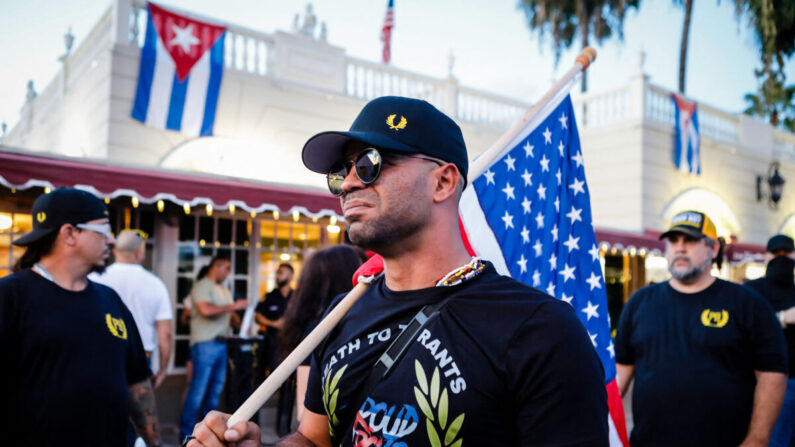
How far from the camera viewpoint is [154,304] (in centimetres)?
566

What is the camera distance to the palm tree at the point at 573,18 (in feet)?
70.2

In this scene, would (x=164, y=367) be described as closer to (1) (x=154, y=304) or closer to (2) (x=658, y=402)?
(1) (x=154, y=304)

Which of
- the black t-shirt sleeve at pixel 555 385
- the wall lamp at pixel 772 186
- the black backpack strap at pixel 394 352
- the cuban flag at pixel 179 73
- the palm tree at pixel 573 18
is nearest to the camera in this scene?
the black t-shirt sleeve at pixel 555 385

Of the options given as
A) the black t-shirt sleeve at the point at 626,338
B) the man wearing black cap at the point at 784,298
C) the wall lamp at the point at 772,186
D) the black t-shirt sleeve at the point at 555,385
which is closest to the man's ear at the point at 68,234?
the black t-shirt sleeve at the point at 555,385

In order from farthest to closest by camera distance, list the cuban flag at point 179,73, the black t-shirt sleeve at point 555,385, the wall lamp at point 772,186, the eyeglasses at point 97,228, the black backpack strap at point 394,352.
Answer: the wall lamp at point 772,186 → the cuban flag at point 179,73 → the eyeglasses at point 97,228 → the black backpack strap at point 394,352 → the black t-shirt sleeve at point 555,385

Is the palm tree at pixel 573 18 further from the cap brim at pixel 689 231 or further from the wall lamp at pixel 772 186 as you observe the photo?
the cap brim at pixel 689 231

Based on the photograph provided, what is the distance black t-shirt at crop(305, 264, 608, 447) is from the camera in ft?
4.49

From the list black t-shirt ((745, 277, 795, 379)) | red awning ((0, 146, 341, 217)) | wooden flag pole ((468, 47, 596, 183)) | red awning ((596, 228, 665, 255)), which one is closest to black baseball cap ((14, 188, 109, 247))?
wooden flag pole ((468, 47, 596, 183))

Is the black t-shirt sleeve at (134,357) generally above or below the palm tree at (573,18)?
below

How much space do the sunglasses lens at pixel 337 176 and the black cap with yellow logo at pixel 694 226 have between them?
8.34ft

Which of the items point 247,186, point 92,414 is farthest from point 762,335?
point 247,186

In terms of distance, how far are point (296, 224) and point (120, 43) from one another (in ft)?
11.5

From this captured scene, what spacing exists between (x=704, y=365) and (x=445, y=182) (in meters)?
2.26

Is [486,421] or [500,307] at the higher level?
[500,307]
